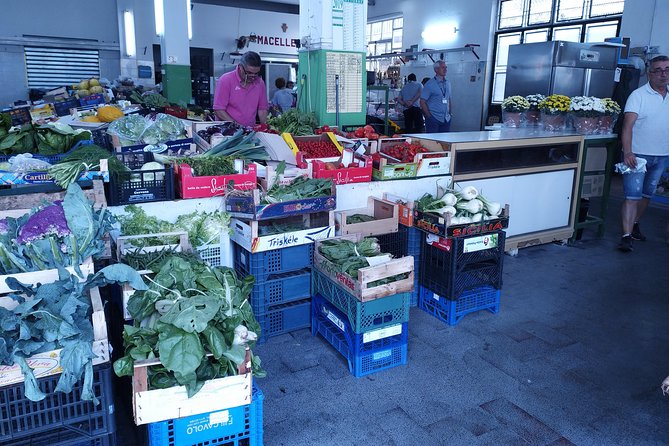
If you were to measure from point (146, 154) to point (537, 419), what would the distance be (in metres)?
2.94

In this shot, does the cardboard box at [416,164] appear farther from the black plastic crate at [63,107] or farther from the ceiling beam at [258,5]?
the ceiling beam at [258,5]

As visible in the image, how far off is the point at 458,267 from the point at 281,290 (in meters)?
1.26

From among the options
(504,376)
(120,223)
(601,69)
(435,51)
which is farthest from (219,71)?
(504,376)

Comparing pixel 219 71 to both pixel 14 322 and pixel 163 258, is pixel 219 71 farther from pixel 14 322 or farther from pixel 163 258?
pixel 14 322

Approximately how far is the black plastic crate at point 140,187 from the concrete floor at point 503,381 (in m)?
1.21

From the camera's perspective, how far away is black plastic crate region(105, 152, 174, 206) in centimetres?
317

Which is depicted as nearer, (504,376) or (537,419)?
(537,419)

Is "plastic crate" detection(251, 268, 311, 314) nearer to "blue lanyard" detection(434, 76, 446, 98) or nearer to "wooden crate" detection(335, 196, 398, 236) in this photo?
"wooden crate" detection(335, 196, 398, 236)

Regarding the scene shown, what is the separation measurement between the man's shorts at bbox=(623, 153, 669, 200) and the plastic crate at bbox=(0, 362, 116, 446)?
535 cm

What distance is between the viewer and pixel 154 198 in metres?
3.31

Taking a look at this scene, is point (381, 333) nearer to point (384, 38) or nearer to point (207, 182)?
point (207, 182)

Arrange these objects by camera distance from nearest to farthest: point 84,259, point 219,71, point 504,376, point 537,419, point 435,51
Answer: point 84,259
point 537,419
point 504,376
point 435,51
point 219,71

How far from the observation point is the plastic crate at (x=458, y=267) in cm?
367

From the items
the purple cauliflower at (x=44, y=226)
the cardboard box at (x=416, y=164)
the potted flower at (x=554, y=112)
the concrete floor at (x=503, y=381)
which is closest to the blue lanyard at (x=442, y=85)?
the potted flower at (x=554, y=112)
